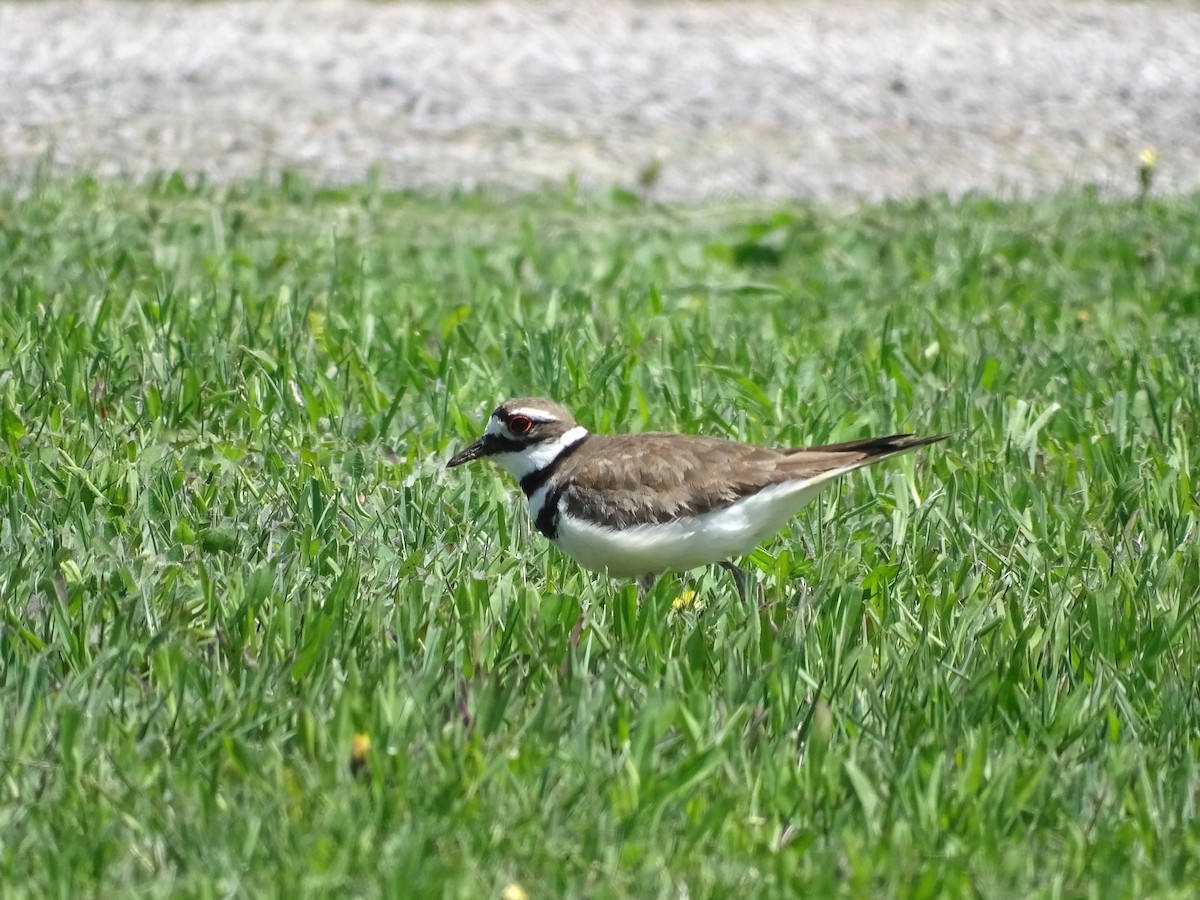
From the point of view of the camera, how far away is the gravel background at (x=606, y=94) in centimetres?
1152

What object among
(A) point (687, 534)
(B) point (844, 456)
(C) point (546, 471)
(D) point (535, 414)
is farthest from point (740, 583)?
(D) point (535, 414)

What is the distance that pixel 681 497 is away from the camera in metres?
5.24

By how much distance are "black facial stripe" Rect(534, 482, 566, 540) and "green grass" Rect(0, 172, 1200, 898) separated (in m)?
0.17

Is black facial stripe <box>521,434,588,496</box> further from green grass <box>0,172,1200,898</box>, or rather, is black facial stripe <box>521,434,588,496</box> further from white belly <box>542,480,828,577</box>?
white belly <box>542,480,828,577</box>

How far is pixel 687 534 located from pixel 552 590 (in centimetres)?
44

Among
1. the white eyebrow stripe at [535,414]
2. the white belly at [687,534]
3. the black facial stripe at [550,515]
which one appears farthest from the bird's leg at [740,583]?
the white eyebrow stripe at [535,414]

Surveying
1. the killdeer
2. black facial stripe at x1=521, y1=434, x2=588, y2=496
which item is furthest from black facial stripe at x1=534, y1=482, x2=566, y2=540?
black facial stripe at x1=521, y1=434, x2=588, y2=496

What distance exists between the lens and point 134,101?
11.8 m

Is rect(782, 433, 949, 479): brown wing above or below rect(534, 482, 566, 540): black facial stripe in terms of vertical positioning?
above

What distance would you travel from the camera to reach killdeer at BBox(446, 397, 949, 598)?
5.22m

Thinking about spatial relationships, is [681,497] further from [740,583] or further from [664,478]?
[740,583]

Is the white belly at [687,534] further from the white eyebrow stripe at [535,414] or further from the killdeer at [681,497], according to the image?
the white eyebrow stripe at [535,414]

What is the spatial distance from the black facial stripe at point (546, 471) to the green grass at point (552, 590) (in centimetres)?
22

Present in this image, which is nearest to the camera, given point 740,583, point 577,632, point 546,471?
point 577,632
